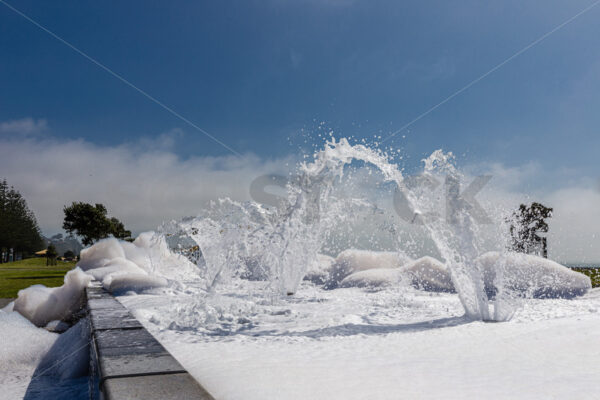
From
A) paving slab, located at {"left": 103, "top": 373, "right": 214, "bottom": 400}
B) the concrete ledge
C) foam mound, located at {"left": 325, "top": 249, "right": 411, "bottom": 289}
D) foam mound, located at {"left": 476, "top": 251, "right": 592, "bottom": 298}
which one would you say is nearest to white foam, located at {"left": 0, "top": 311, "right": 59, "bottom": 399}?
the concrete ledge

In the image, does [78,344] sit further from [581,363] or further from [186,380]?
[581,363]

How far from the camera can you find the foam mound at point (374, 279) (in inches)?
409

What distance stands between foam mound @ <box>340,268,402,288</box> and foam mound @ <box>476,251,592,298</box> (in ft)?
6.50

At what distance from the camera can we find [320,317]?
5.91 m

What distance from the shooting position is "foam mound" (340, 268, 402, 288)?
1039 cm

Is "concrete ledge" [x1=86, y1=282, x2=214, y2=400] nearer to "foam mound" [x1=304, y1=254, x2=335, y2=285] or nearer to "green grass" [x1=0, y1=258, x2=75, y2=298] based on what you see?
"foam mound" [x1=304, y1=254, x2=335, y2=285]

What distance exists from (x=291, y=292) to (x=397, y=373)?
668 centimetres

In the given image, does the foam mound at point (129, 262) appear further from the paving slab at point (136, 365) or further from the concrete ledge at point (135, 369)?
the paving slab at point (136, 365)

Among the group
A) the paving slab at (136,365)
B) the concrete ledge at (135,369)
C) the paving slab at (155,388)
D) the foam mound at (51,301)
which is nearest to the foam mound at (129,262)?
the foam mound at (51,301)

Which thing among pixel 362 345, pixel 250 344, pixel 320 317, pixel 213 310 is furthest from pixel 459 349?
pixel 213 310

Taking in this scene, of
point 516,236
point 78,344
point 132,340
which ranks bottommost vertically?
point 78,344

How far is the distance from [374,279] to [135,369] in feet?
28.1

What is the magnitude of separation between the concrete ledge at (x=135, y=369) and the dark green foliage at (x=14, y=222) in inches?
2216

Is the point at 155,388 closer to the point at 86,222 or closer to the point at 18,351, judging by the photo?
the point at 18,351
